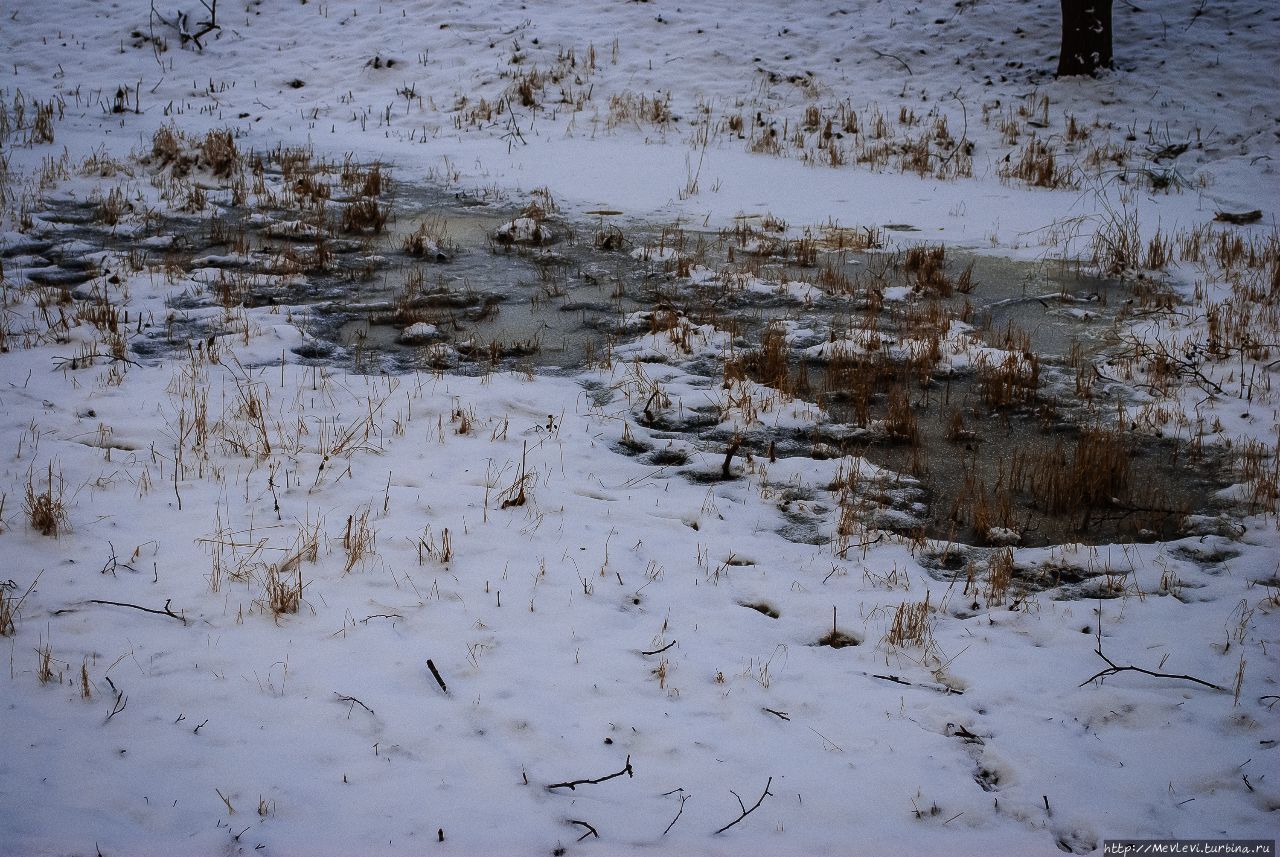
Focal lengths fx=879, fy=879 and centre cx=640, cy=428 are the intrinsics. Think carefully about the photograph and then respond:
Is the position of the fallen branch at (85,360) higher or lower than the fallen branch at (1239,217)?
lower

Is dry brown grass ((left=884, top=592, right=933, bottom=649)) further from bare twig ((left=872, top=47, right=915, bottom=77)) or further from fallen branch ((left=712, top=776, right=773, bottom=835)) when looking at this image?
bare twig ((left=872, top=47, right=915, bottom=77))

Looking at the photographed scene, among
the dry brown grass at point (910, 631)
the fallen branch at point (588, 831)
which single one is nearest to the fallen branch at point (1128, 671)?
the dry brown grass at point (910, 631)

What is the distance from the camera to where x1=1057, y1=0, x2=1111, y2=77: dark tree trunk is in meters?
14.9

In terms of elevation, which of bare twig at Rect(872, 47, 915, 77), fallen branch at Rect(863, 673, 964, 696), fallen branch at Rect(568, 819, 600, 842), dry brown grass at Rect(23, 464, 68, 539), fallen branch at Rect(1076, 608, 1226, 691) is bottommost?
fallen branch at Rect(568, 819, 600, 842)

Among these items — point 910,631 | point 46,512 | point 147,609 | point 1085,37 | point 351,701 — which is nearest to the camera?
point 351,701

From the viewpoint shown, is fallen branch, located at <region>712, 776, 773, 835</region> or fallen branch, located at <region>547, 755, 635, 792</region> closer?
fallen branch, located at <region>712, 776, 773, 835</region>

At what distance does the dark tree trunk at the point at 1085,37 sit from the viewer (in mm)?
14914

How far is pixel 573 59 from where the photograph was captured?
1627 cm

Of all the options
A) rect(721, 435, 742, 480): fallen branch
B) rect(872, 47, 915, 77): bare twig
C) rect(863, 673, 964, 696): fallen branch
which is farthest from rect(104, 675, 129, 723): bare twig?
rect(872, 47, 915, 77): bare twig

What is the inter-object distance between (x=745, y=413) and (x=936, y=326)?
7.46 ft

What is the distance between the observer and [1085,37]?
1504 cm

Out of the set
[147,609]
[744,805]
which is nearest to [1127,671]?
[744,805]

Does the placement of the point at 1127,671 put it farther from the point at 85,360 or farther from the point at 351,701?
the point at 85,360

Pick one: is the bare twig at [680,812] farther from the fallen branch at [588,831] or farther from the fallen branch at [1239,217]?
the fallen branch at [1239,217]
